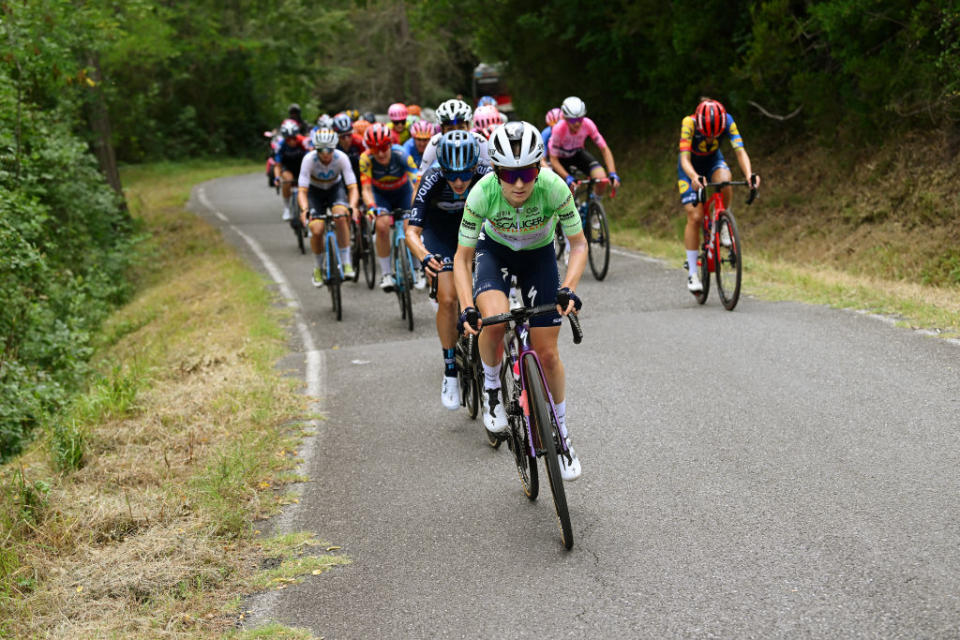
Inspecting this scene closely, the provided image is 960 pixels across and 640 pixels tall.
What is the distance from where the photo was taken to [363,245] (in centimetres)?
1425

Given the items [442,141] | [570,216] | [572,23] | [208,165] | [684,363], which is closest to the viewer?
[570,216]

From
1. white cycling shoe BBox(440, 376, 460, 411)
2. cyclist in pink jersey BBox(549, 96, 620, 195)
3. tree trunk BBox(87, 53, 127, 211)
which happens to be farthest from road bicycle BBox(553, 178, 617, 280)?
tree trunk BBox(87, 53, 127, 211)

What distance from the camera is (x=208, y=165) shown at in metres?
49.2

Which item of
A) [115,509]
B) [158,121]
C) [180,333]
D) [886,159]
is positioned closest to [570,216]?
[115,509]

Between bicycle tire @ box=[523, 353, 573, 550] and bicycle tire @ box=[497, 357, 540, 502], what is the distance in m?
0.26

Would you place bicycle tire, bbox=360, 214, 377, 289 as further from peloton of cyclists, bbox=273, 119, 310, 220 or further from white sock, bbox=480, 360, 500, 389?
white sock, bbox=480, 360, 500, 389

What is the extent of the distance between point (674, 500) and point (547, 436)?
1.06 meters

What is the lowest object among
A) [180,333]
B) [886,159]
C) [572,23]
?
[180,333]

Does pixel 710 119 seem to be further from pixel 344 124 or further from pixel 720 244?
pixel 344 124

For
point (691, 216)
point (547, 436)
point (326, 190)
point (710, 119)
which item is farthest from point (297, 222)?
point (547, 436)

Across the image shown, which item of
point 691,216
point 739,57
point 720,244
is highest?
point 739,57

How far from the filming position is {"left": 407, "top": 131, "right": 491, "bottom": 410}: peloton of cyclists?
22.6 ft

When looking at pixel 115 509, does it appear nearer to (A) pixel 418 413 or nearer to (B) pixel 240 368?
(A) pixel 418 413

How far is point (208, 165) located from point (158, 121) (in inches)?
183
